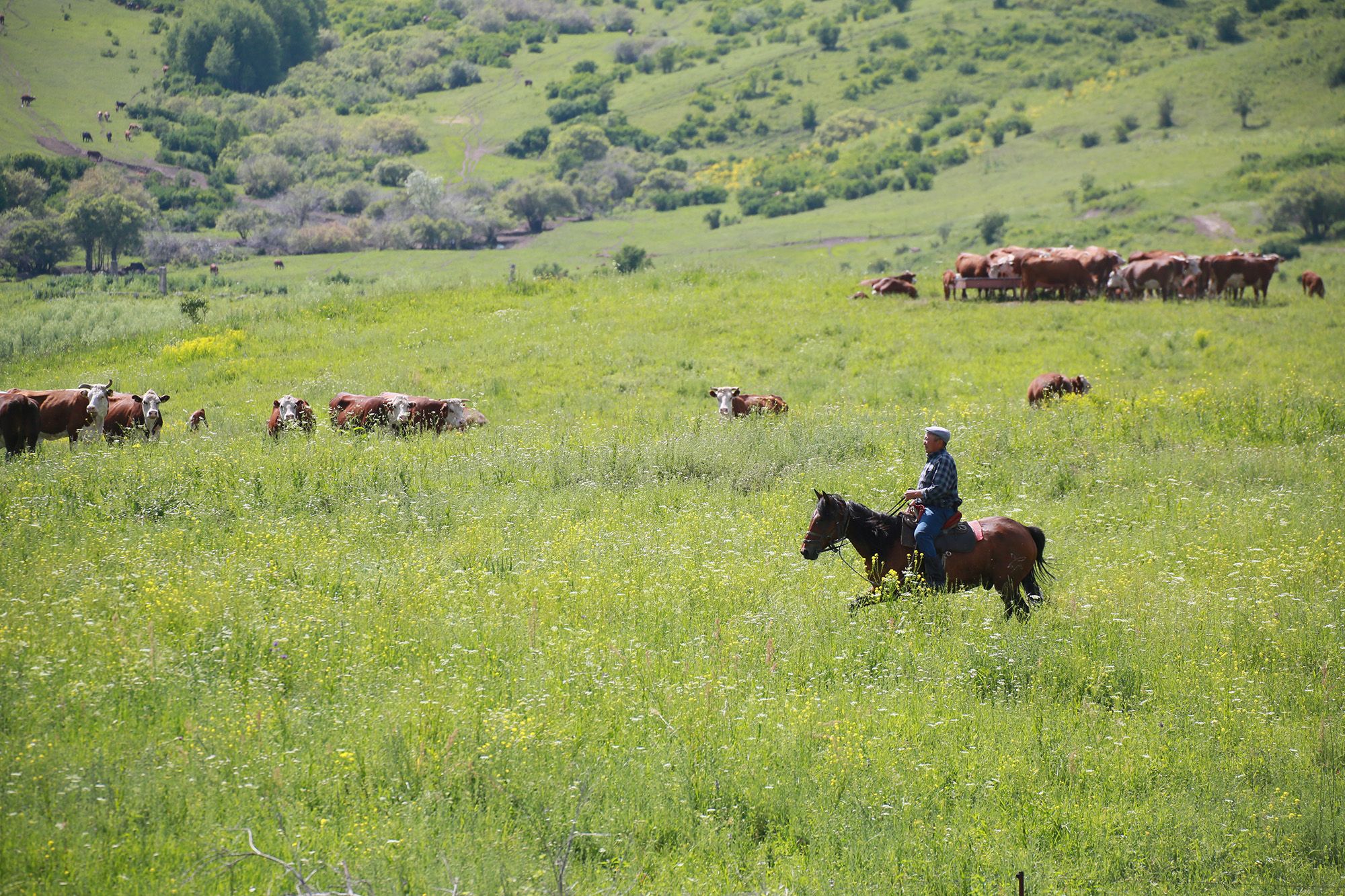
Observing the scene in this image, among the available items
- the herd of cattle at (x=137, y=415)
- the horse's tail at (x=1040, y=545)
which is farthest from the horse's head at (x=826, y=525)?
the herd of cattle at (x=137, y=415)

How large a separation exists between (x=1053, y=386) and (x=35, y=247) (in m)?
79.3

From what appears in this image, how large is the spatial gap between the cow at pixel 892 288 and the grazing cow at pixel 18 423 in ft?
84.9

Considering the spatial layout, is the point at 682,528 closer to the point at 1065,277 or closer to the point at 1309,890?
the point at 1309,890

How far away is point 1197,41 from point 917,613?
562 feet

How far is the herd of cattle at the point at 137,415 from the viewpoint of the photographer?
68.2 feet

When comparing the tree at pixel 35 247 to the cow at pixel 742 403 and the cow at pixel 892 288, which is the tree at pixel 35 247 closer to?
the cow at pixel 892 288

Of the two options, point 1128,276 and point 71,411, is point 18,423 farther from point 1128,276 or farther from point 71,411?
point 1128,276

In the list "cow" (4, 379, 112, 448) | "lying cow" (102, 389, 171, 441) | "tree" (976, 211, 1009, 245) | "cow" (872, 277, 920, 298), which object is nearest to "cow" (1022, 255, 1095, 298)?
"cow" (872, 277, 920, 298)

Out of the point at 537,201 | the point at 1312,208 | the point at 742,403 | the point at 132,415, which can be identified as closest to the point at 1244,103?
the point at 1312,208

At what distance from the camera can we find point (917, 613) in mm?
10922

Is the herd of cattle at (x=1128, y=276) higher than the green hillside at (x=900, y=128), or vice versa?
the green hillside at (x=900, y=128)

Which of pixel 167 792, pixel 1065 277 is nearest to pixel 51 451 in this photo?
pixel 167 792

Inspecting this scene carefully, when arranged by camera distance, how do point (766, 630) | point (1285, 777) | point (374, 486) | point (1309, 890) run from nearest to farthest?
point (1309, 890) → point (1285, 777) → point (766, 630) → point (374, 486)

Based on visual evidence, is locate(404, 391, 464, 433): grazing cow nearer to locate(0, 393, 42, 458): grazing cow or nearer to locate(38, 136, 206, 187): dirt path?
locate(0, 393, 42, 458): grazing cow
